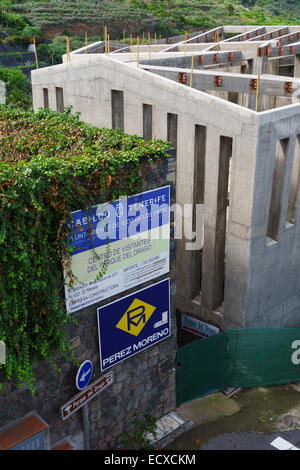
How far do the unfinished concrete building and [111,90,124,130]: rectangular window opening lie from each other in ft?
0.11

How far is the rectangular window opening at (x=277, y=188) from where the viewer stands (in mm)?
12773

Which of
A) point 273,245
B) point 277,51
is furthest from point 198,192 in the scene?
point 277,51

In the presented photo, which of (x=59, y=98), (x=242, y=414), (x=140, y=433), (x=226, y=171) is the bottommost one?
(x=242, y=414)

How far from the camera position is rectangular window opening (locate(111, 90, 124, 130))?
15.6 meters

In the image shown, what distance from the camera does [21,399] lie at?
866 centimetres

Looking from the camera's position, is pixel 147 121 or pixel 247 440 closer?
pixel 247 440

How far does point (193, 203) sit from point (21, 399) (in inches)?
290

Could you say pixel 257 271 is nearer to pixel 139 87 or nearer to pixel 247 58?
pixel 139 87

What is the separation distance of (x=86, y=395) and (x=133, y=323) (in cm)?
171

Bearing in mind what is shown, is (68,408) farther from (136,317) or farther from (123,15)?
(123,15)

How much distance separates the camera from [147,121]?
14711 millimetres

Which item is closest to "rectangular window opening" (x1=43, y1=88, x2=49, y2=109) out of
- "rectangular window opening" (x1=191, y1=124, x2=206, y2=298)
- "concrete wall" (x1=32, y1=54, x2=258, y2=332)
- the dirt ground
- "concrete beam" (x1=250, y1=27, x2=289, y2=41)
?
"concrete wall" (x1=32, y1=54, x2=258, y2=332)

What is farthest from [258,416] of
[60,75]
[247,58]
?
[247,58]

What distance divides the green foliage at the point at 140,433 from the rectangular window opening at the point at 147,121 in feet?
26.2
